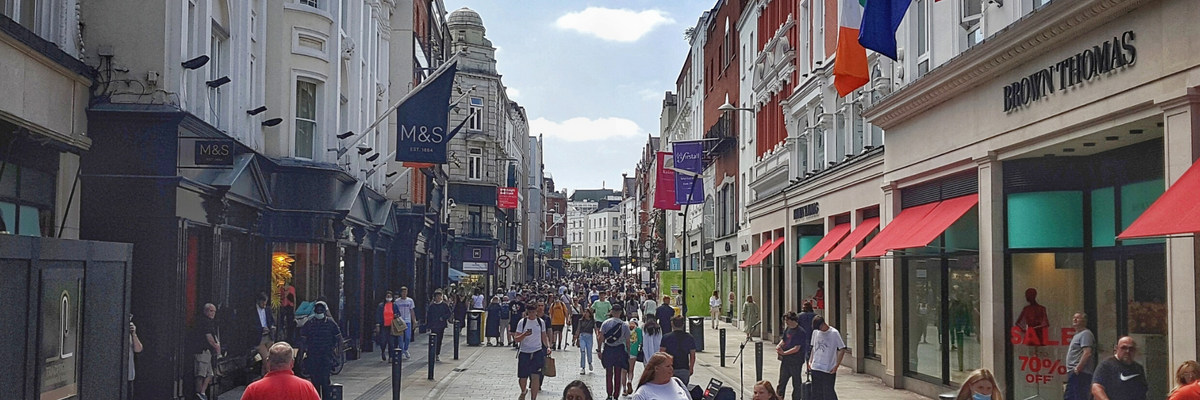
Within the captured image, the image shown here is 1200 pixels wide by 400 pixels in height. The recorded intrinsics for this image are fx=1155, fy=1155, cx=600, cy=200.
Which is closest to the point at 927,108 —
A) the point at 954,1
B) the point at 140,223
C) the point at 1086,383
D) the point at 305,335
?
the point at 954,1

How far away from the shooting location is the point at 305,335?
17.3m

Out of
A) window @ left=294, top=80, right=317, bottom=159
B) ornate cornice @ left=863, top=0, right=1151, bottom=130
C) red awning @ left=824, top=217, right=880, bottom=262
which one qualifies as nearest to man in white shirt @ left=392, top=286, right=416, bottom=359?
window @ left=294, top=80, right=317, bottom=159

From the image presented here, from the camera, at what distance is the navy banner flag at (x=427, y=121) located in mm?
24859

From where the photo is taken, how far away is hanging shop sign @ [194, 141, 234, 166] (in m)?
16.3

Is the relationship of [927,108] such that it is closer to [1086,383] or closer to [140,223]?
[1086,383]

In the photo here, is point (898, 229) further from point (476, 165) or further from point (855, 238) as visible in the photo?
point (476, 165)

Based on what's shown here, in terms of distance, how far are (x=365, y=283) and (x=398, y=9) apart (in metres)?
9.95

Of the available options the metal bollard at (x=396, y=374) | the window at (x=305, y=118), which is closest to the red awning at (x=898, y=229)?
the metal bollard at (x=396, y=374)

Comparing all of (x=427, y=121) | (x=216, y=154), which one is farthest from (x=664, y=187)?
(x=216, y=154)

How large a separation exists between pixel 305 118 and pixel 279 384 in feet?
52.4

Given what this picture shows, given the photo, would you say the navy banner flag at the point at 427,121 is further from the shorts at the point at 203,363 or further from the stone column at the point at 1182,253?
Answer: the stone column at the point at 1182,253

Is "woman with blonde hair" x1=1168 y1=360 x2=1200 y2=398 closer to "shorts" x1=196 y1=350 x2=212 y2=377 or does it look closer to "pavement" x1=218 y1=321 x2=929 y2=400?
"pavement" x1=218 y1=321 x2=929 y2=400

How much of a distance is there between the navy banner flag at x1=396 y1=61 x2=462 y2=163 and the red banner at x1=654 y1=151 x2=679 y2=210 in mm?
17106

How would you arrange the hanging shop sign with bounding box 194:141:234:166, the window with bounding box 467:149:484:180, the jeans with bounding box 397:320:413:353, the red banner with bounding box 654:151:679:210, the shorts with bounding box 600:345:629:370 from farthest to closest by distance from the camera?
the window with bounding box 467:149:484:180 < the red banner with bounding box 654:151:679:210 < the jeans with bounding box 397:320:413:353 < the shorts with bounding box 600:345:629:370 < the hanging shop sign with bounding box 194:141:234:166
